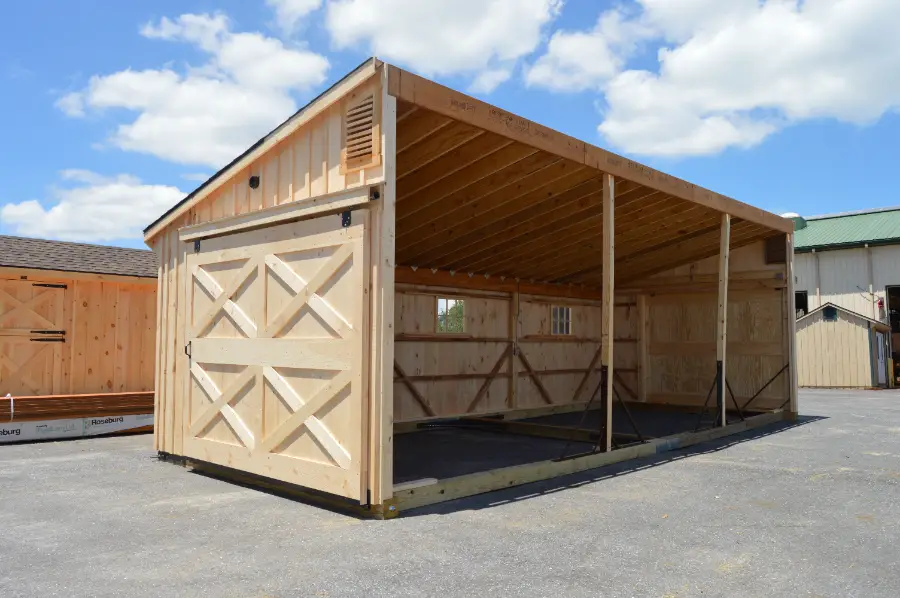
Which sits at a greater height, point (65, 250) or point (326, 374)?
point (65, 250)

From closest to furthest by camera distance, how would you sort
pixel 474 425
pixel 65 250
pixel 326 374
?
pixel 326 374, pixel 474 425, pixel 65 250

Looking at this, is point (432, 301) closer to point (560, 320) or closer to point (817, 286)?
point (560, 320)

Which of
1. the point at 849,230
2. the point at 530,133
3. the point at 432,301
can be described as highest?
the point at 849,230

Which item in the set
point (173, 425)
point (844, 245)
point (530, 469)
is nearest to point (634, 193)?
point (530, 469)

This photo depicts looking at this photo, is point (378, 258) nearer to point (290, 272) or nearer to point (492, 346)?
point (290, 272)

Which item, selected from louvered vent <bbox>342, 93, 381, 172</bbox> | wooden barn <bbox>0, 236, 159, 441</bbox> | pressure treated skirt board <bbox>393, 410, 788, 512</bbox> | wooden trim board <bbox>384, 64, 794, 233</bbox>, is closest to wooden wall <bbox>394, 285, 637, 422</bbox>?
pressure treated skirt board <bbox>393, 410, 788, 512</bbox>

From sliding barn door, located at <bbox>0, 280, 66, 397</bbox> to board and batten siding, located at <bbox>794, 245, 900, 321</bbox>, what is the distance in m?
26.0

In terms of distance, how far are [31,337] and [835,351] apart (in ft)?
77.8

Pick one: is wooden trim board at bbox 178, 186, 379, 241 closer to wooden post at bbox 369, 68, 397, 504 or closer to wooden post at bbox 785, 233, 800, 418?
wooden post at bbox 369, 68, 397, 504

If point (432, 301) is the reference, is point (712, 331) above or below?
below

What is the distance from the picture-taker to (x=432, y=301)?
491 inches

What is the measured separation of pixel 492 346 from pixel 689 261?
4912 millimetres

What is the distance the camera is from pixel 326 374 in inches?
260

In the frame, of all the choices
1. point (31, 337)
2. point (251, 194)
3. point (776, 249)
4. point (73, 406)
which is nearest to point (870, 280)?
point (776, 249)
